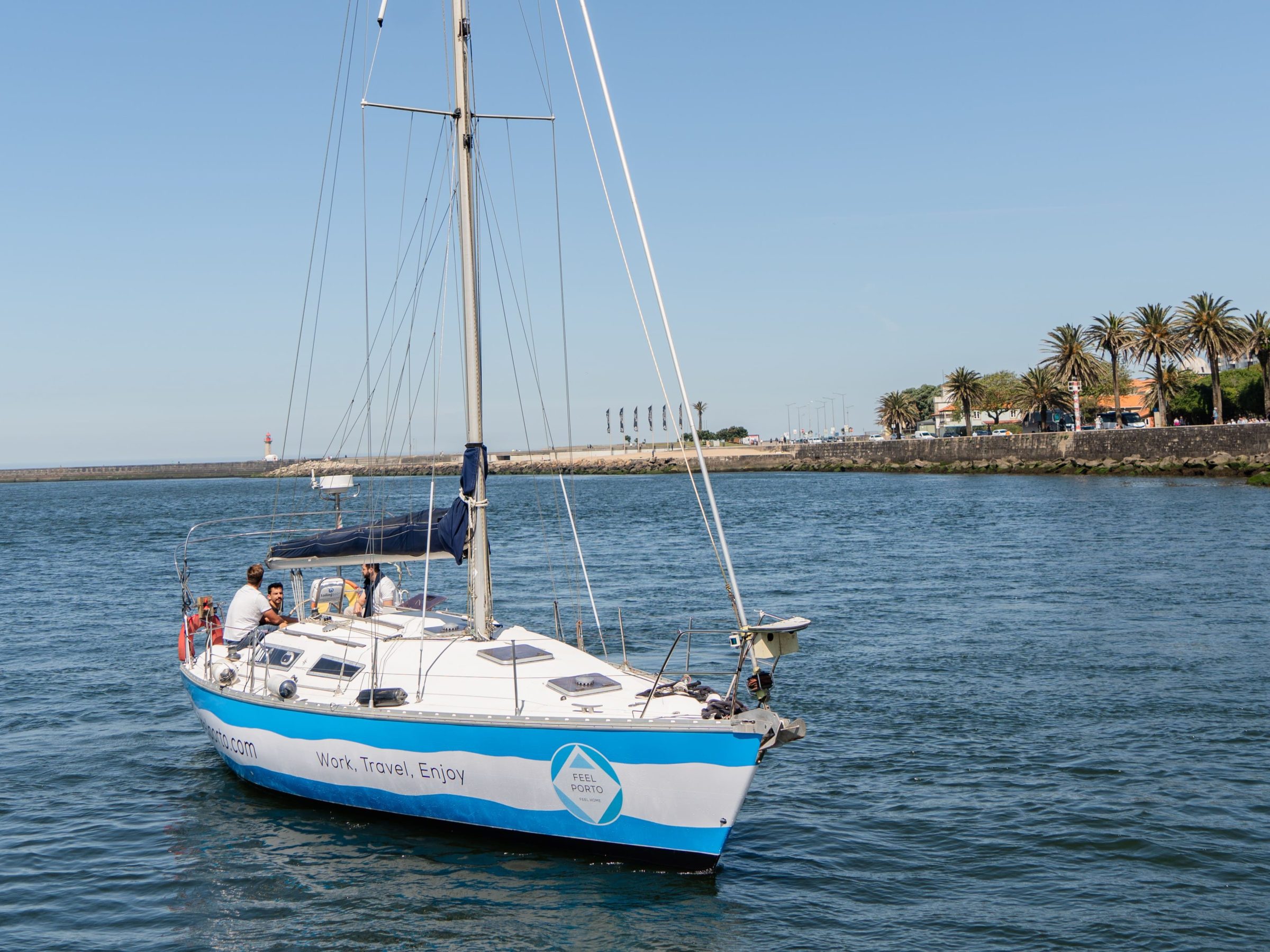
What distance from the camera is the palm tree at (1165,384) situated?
86.2 meters

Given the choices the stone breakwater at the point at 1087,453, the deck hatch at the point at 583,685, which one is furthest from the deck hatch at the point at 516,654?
the stone breakwater at the point at 1087,453

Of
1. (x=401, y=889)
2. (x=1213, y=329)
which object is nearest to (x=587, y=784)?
(x=401, y=889)

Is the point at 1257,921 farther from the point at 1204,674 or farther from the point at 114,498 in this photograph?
the point at 114,498

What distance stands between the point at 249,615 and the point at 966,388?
346 feet

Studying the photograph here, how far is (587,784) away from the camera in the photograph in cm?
1057

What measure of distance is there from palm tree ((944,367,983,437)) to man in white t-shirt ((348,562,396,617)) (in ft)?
333

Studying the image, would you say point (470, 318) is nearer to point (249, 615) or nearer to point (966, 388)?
point (249, 615)

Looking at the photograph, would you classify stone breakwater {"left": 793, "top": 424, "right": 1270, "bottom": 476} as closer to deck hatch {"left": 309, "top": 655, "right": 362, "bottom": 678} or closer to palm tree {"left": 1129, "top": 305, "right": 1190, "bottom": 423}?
palm tree {"left": 1129, "top": 305, "right": 1190, "bottom": 423}

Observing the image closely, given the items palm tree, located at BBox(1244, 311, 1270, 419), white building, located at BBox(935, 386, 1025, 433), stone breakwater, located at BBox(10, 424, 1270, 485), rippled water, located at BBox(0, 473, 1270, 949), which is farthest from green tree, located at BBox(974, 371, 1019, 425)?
rippled water, located at BBox(0, 473, 1270, 949)

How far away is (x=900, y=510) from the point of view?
200ft

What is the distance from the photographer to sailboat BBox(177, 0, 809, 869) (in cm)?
1023

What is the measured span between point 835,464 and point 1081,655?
10518 cm

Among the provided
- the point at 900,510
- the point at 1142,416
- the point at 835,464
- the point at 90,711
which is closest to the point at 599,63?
the point at 90,711

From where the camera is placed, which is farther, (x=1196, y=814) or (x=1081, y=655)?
(x=1081, y=655)
